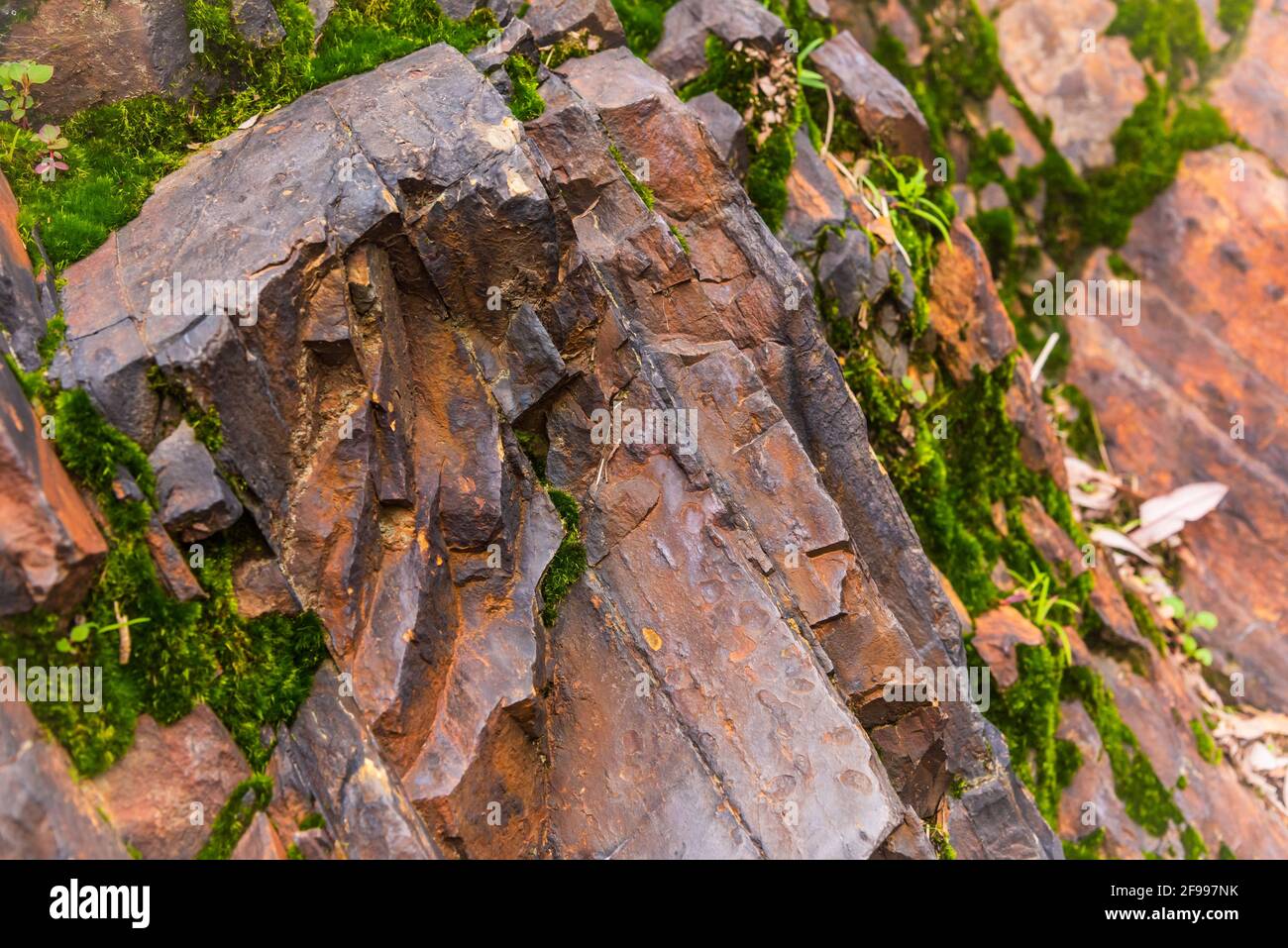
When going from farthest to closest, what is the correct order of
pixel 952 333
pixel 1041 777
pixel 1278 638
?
pixel 1278 638 < pixel 952 333 < pixel 1041 777

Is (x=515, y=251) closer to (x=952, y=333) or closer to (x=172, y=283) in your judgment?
(x=172, y=283)

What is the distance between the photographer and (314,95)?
6.63 m

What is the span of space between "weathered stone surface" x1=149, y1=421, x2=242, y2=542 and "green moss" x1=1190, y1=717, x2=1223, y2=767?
29.0 feet

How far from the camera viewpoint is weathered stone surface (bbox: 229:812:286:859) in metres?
5.09

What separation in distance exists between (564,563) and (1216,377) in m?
8.39

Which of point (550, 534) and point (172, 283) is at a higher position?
point (172, 283)

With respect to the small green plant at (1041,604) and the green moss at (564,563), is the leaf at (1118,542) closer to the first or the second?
the small green plant at (1041,604)

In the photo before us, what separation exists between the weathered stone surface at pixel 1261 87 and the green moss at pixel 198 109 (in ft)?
29.5

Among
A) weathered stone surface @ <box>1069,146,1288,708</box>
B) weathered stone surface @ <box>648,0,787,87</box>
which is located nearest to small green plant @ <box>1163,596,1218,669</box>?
weathered stone surface @ <box>1069,146,1288,708</box>

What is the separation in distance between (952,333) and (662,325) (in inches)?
136

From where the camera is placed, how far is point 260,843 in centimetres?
512

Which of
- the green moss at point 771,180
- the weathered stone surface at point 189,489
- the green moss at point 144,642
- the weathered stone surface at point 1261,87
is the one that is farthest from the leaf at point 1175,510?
the weathered stone surface at point 189,489
